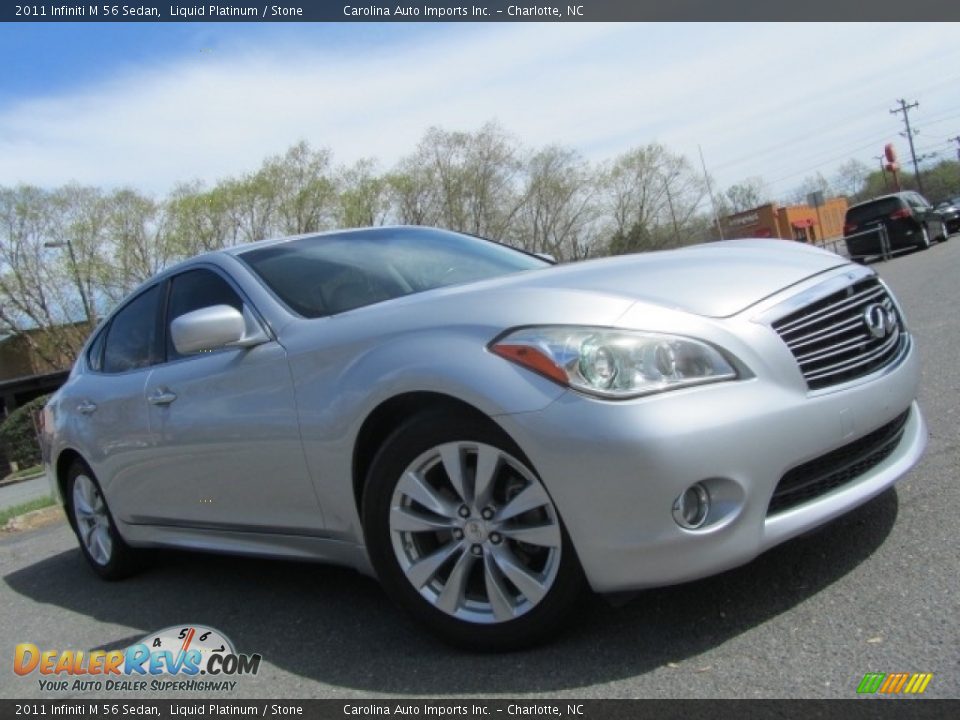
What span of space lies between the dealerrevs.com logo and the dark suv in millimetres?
21184

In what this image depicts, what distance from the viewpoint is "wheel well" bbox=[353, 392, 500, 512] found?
107 inches

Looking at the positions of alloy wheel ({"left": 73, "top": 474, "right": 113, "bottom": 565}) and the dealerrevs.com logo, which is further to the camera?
alloy wheel ({"left": 73, "top": 474, "right": 113, "bottom": 565})

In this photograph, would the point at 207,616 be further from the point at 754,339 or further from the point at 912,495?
the point at 912,495

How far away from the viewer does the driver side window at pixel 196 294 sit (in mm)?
3701

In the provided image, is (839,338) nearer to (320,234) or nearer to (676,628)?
(676,628)

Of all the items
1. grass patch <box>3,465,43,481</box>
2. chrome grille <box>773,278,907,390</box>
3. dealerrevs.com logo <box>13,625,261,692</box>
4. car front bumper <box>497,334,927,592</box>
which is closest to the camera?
car front bumper <box>497,334,927,592</box>

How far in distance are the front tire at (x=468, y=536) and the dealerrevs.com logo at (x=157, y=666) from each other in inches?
28.6

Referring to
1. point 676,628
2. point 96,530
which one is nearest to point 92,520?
point 96,530

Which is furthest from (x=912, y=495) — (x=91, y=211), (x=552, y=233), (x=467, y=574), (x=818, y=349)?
(x=552, y=233)

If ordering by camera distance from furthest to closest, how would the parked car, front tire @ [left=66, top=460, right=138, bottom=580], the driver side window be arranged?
the parked car
front tire @ [left=66, top=460, right=138, bottom=580]
the driver side window

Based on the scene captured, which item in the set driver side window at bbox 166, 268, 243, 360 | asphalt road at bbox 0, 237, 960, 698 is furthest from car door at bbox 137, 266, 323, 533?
asphalt road at bbox 0, 237, 960, 698

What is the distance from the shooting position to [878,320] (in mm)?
2992

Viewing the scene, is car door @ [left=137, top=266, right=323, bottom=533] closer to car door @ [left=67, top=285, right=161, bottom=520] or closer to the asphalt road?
car door @ [left=67, top=285, right=161, bottom=520]

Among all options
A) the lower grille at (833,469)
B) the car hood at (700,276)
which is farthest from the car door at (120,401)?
the lower grille at (833,469)
